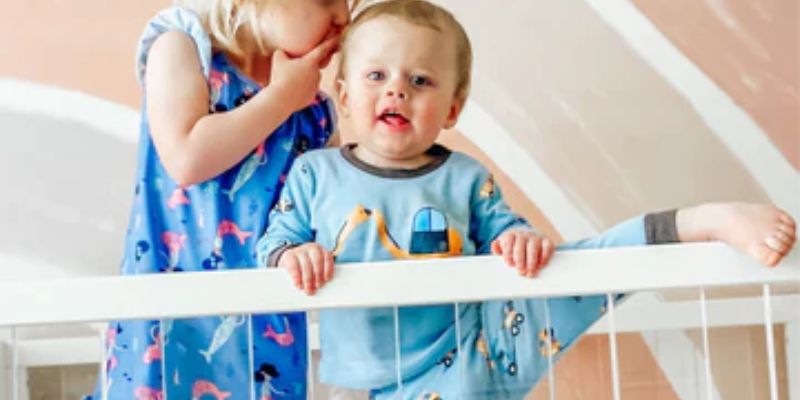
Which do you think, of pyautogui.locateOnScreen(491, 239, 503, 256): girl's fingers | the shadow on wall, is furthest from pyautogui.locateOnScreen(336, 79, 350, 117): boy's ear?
the shadow on wall

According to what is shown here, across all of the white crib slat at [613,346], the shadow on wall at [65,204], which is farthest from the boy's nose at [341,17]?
the shadow on wall at [65,204]

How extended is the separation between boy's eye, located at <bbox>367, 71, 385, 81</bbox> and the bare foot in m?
0.28

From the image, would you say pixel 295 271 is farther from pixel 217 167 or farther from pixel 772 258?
pixel 772 258

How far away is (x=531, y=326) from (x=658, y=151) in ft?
2.30

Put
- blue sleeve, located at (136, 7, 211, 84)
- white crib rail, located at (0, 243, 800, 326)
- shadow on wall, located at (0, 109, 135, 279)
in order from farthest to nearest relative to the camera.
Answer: shadow on wall, located at (0, 109, 135, 279)
blue sleeve, located at (136, 7, 211, 84)
white crib rail, located at (0, 243, 800, 326)

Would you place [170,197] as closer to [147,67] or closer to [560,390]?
[147,67]

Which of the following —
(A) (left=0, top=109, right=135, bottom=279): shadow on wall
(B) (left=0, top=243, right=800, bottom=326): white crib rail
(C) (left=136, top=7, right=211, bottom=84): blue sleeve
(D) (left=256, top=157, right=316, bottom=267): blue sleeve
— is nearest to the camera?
(B) (left=0, top=243, right=800, bottom=326): white crib rail

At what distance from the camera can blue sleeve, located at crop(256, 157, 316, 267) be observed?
1028 millimetres

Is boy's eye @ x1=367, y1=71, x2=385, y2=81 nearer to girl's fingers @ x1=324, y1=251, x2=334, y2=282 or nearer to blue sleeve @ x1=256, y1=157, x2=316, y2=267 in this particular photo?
blue sleeve @ x1=256, y1=157, x2=316, y2=267

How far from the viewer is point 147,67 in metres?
1.13

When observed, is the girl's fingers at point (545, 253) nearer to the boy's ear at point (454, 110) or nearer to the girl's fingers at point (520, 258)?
the girl's fingers at point (520, 258)

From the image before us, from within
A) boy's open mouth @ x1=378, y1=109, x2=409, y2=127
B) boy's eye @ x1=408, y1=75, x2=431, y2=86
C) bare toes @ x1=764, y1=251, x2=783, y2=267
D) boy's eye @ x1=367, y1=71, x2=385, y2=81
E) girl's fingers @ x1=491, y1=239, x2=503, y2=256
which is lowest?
bare toes @ x1=764, y1=251, x2=783, y2=267

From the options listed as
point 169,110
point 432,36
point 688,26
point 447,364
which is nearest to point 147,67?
point 169,110

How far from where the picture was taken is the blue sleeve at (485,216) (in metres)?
1.08
